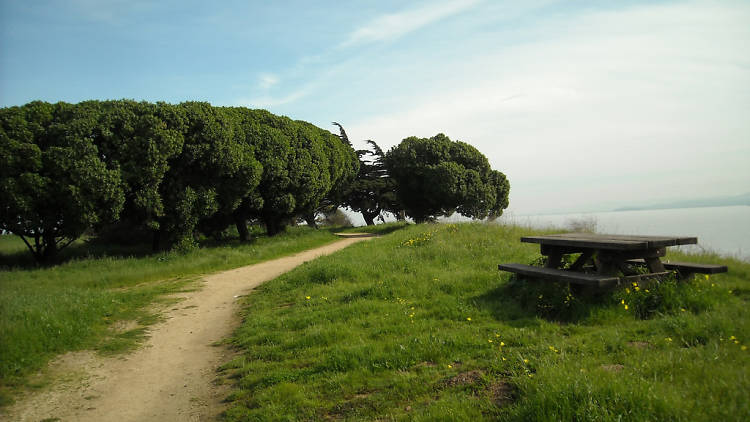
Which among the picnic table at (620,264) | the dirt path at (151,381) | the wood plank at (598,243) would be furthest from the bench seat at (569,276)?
the dirt path at (151,381)

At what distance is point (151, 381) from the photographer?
557cm

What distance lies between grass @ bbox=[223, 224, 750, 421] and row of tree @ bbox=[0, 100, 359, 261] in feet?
30.4

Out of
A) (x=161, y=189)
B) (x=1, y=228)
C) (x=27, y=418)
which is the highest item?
(x=161, y=189)

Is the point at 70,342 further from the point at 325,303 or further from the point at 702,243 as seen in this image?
the point at 702,243

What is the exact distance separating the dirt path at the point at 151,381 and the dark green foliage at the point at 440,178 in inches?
958

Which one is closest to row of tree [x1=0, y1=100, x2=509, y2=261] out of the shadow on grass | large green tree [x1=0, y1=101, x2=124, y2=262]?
large green tree [x1=0, y1=101, x2=124, y2=262]

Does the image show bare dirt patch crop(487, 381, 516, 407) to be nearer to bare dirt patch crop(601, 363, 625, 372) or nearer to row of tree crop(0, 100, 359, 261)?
bare dirt patch crop(601, 363, 625, 372)

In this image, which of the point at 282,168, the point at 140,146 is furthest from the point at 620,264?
the point at 282,168

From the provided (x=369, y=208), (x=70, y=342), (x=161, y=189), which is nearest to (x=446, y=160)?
(x=369, y=208)

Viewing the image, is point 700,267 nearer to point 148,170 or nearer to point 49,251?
point 148,170

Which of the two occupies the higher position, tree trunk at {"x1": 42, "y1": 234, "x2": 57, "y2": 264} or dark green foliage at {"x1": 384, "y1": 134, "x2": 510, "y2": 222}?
dark green foliage at {"x1": 384, "y1": 134, "x2": 510, "y2": 222}

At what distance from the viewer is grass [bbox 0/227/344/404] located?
6.31 m

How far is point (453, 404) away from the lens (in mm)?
3742

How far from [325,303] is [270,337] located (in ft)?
5.55
